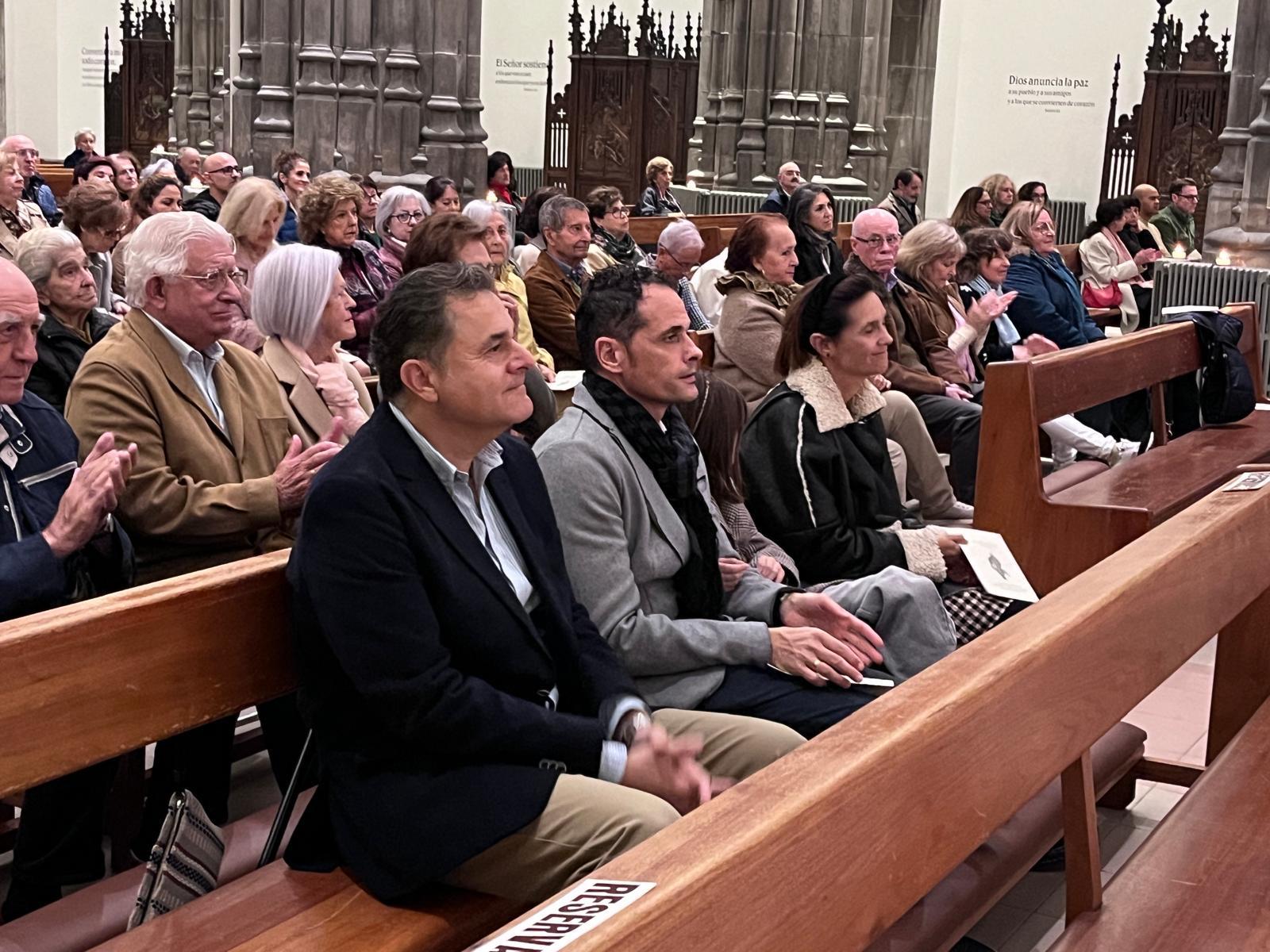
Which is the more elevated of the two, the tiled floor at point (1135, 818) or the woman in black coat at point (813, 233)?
the woman in black coat at point (813, 233)

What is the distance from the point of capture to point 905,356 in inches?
269

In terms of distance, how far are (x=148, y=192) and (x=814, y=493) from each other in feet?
18.8

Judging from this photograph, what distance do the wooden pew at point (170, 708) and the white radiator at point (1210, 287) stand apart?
7555mm

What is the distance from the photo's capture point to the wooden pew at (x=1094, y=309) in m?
10.7

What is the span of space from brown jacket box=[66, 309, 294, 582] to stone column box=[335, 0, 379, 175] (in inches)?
344

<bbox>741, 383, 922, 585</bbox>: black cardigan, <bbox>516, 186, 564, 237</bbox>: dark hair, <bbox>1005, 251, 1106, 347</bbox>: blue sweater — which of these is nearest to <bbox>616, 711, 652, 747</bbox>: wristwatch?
<bbox>741, 383, 922, 585</bbox>: black cardigan

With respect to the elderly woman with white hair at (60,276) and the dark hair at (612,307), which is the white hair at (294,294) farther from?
the dark hair at (612,307)

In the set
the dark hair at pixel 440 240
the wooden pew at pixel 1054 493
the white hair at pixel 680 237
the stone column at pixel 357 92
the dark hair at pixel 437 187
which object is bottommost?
the wooden pew at pixel 1054 493

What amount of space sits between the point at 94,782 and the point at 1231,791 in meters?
2.09

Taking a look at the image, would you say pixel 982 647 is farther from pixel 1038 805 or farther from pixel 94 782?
pixel 94 782

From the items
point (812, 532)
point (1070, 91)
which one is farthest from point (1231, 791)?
point (1070, 91)

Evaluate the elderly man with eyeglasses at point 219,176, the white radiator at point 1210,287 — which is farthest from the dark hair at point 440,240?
the white radiator at point 1210,287

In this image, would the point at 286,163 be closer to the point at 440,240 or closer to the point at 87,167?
the point at 87,167

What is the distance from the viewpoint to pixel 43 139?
2197 centimetres
